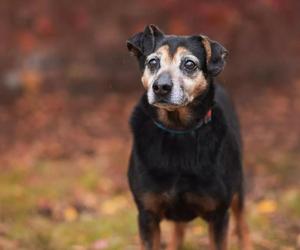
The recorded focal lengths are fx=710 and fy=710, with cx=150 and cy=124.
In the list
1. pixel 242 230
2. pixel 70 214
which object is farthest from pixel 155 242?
pixel 70 214

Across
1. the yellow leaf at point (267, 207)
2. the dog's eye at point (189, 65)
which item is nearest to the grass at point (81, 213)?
the yellow leaf at point (267, 207)

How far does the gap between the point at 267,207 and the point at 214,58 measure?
10.5 feet

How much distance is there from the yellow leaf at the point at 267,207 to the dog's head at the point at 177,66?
297cm

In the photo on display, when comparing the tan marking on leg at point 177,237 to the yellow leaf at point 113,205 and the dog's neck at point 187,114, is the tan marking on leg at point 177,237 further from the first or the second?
the yellow leaf at point 113,205

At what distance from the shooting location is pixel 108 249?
6.46 metres

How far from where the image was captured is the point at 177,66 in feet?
16.0

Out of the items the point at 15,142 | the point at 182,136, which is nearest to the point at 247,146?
the point at 15,142

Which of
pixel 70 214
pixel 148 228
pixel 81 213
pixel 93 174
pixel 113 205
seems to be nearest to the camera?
pixel 148 228

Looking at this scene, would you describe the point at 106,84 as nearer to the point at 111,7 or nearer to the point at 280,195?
the point at 111,7

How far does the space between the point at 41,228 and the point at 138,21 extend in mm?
6865

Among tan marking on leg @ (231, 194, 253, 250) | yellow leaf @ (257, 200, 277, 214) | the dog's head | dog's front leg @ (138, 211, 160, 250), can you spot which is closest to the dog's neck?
the dog's head

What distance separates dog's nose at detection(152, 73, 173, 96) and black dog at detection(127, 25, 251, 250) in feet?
0.29

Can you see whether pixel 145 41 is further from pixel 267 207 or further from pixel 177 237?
pixel 267 207

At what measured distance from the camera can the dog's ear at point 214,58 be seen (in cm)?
491
